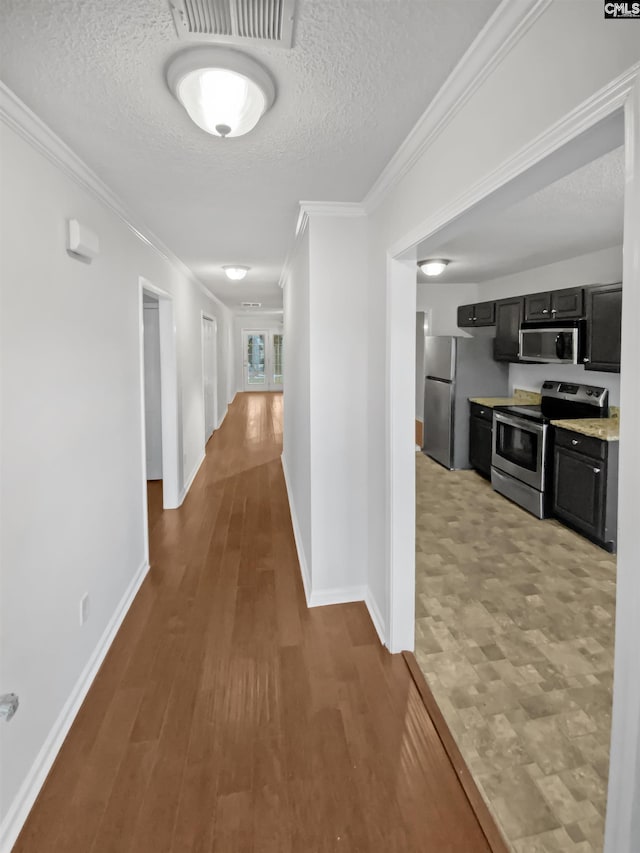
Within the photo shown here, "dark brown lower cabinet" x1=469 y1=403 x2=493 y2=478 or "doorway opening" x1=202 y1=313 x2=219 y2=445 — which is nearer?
"dark brown lower cabinet" x1=469 y1=403 x2=493 y2=478

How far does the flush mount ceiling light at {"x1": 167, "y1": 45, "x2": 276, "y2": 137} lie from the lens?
4.27ft

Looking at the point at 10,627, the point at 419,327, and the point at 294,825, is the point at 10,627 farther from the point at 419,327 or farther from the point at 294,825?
the point at 419,327

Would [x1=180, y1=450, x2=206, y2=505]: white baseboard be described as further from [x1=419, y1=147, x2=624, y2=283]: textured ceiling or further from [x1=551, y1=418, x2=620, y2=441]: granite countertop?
[x1=551, y1=418, x2=620, y2=441]: granite countertop

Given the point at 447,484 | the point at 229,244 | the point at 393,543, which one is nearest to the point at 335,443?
the point at 393,543

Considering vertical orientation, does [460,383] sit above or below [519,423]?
above

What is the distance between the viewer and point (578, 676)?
89.3 inches

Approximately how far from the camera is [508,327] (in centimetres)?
515

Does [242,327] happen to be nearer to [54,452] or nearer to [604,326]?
[604,326]

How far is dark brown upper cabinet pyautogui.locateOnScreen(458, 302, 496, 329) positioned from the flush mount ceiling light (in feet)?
14.5

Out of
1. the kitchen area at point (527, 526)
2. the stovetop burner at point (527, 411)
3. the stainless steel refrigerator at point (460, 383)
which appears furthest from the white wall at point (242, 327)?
the stovetop burner at point (527, 411)

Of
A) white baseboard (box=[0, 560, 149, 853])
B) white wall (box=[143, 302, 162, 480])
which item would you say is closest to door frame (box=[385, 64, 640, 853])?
white baseboard (box=[0, 560, 149, 853])

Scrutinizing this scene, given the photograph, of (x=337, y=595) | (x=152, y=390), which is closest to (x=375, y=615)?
(x=337, y=595)

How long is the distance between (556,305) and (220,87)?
3787 millimetres

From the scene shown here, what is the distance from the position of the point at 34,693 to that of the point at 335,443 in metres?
1.82
